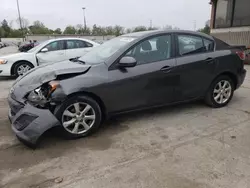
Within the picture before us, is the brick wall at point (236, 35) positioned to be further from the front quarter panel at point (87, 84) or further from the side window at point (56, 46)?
the front quarter panel at point (87, 84)

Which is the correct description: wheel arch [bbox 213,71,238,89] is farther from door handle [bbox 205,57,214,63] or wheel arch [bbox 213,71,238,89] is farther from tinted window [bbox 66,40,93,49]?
tinted window [bbox 66,40,93,49]

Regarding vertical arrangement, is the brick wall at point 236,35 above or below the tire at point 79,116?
above

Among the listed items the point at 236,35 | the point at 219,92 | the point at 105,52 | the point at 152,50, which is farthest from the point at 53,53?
the point at 236,35

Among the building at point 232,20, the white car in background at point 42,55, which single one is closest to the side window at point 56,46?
the white car in background at point 42,55

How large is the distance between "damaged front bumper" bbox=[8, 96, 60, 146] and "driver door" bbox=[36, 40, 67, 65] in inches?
207

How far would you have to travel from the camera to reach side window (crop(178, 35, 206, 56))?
4.11 metres

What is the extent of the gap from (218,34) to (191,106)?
1018cm

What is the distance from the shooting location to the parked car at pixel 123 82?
3221 mm

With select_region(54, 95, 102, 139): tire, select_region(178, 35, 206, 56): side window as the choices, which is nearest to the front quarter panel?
select_region(54, 95, 102, 139): tire

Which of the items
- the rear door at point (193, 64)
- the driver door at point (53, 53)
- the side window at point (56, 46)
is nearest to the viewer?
the rear door at point (193, 64)

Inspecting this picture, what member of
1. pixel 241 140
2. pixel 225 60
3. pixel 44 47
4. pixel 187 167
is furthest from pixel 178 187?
pixel 44 47

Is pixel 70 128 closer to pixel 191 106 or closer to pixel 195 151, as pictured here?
pixel 195 151

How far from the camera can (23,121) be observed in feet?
10.3

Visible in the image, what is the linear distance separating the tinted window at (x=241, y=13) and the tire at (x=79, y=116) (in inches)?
443
